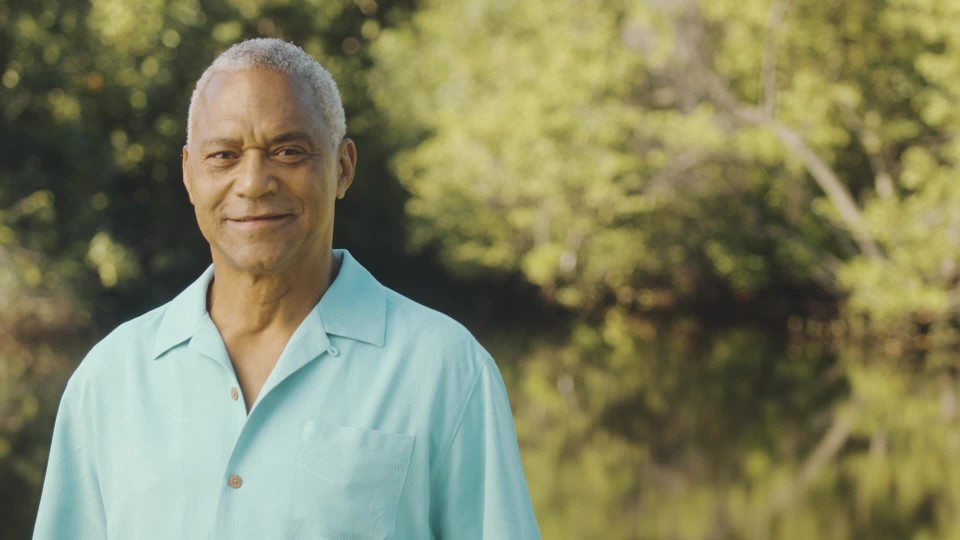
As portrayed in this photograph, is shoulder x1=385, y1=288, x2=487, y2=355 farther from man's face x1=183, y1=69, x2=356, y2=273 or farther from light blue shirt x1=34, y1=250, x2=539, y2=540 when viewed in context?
man's face x1=183, y1=69, x2=356, y2=273

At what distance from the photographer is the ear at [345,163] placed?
5.70ft

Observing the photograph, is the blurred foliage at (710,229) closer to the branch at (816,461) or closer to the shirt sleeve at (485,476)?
the branch at (816,461)

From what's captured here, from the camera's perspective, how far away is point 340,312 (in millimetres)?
1605

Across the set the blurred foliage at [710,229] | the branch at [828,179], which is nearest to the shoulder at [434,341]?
the blurred foliage at [710,229]

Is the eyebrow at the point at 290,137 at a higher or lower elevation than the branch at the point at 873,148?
lower

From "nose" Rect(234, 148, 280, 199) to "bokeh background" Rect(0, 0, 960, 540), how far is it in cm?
882

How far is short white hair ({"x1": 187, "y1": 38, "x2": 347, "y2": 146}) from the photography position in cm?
160

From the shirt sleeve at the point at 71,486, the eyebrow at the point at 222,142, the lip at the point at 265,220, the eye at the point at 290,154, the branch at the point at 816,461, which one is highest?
the eyebrow at the point at 222,142

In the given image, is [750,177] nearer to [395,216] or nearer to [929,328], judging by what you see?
[929,328]

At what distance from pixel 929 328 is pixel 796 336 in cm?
206

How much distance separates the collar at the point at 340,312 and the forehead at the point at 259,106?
19cm

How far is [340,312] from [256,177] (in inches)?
7.6

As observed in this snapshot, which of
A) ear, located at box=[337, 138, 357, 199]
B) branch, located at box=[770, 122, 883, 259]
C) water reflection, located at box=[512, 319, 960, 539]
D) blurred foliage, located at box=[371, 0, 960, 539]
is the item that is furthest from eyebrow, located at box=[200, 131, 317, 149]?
branch, located at box=[770, 122, 883, 259]

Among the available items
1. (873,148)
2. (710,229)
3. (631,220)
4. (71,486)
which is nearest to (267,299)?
(71,486)
